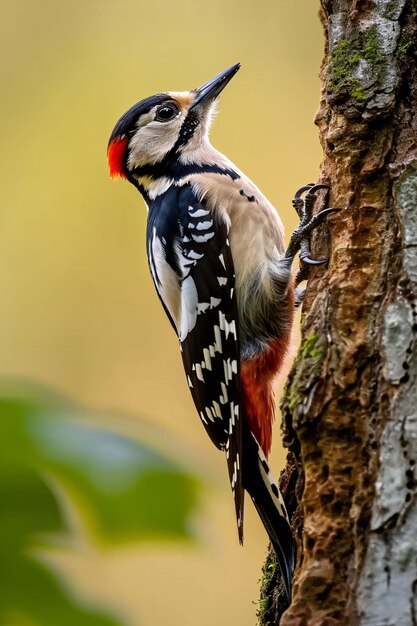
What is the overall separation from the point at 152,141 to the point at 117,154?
0.15 metres

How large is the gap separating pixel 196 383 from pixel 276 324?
1.10 ft

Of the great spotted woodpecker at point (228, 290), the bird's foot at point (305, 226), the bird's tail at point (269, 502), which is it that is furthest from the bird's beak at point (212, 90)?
the bird's tail at point (269, 502)

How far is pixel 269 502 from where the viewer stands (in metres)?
2.22

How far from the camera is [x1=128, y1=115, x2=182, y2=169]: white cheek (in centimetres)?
318

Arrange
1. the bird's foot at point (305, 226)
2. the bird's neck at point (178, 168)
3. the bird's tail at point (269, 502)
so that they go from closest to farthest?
the bird's tail at point (269, 502)
the bird's foot at point (305, 226)
the bird's neck at point (178, 168)

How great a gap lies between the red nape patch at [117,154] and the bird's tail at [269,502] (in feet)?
4.29

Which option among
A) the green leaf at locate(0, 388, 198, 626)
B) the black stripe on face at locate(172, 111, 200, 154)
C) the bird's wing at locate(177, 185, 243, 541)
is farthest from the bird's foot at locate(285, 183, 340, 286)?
the green leaf at locate(0, 388, 198, 626)

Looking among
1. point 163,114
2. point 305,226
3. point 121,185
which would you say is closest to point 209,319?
point 305,226

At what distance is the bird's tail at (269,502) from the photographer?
6.85 feet

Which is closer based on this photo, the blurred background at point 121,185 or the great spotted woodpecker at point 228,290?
the great spotted woodpecker at point 228,290

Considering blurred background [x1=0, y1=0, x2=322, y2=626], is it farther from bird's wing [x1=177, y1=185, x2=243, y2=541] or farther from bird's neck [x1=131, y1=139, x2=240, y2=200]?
bird's wing [x1=177, y1=185, x2=243, y2=541]

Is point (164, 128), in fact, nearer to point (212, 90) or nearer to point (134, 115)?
point (134, 115)

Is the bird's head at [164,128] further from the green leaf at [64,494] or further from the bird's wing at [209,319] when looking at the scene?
the green leaf at [64,494]

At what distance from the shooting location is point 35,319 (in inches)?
184
